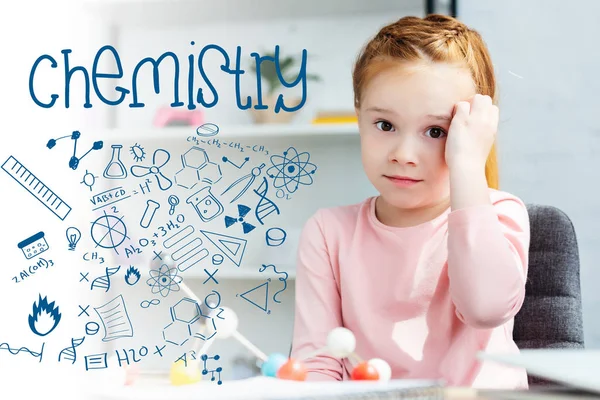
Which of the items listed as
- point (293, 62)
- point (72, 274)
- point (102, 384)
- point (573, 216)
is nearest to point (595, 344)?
point (573, 216)

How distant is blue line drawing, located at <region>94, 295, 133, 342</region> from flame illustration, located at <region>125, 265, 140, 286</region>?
3.5 inches

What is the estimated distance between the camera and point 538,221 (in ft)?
3.66

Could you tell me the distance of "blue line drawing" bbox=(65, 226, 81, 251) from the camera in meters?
2.49

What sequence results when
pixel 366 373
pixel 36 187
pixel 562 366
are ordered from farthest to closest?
pixel 36 187
pixel 366 373
pixel 562 366

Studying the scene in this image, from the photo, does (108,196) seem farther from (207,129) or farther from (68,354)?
(68,354)

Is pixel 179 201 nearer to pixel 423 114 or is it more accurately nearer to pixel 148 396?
pixel 423 114

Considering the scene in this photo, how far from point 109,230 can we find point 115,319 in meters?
0.70

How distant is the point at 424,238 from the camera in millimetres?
957

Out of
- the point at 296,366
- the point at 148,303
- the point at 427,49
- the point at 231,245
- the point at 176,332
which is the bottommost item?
the point at 176,332

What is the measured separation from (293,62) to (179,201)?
0.66 metres

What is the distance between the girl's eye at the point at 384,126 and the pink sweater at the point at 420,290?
0.15m

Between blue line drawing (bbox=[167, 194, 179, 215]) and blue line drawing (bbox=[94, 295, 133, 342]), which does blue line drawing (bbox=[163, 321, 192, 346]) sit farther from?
blue line drawing (bbox=[167, 194, 179, 215])

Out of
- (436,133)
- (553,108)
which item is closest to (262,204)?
(553,108)

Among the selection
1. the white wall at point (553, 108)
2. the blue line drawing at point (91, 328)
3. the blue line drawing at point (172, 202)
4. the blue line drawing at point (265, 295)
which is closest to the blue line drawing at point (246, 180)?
the blue line drawing at point (172, 202)
